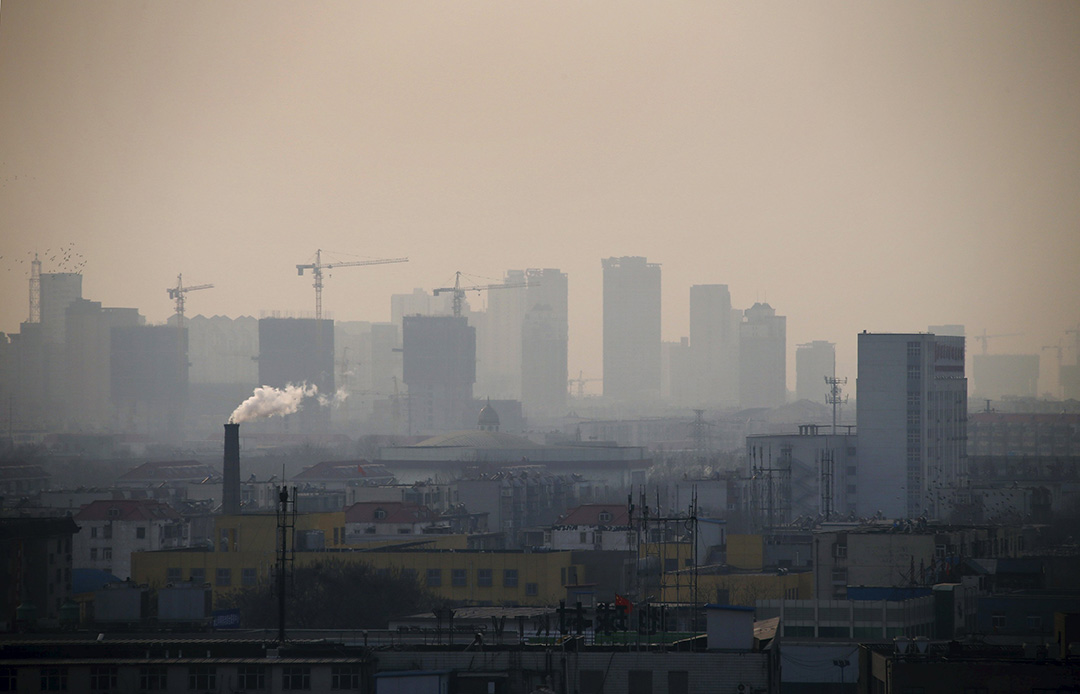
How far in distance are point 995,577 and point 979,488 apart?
40274 mm

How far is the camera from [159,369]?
19512 centimetres

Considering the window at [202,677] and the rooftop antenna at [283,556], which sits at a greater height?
the rooftop antenna at [283,556]

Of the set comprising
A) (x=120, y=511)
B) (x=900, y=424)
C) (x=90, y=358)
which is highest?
(x=90, y=358)

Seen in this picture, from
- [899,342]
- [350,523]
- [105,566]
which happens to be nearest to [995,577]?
[350,523]

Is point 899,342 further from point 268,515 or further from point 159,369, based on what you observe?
point 159,369

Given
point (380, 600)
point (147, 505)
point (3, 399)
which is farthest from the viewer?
point (3, 399)

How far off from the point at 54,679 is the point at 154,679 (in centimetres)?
138

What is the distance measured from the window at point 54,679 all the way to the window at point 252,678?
94.8 inches

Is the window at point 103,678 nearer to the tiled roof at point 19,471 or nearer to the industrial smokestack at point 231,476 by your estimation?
the industrial smokestack at point 231,476

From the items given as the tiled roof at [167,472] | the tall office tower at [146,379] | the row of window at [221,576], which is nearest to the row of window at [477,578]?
the row of window at [221,576]

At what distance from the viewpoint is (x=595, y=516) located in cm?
5581

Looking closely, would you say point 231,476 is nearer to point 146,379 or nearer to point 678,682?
point 678,682

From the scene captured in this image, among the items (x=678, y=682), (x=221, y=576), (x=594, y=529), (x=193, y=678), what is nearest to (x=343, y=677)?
(x=193, y=678)

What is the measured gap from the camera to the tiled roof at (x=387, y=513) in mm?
58281
